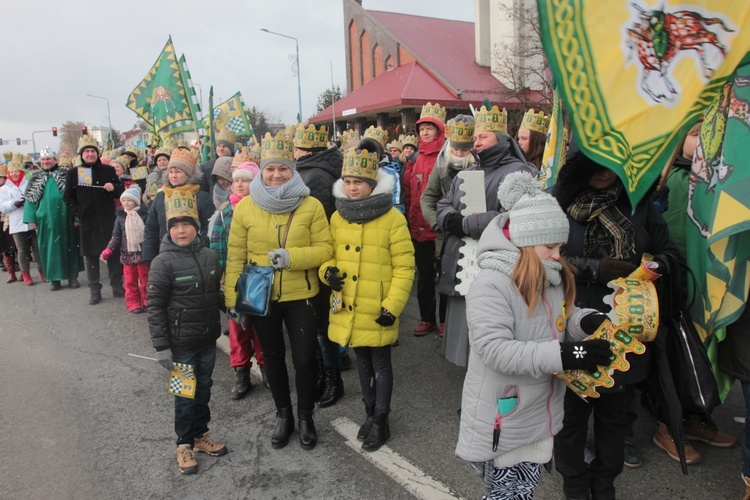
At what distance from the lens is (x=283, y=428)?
3.64 m

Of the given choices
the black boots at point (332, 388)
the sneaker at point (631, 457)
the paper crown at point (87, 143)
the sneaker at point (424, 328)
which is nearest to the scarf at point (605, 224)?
the sneaker at point (631, 457)

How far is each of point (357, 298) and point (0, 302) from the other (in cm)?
755

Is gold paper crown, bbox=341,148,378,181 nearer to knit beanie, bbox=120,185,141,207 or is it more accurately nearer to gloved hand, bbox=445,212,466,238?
gloved hand, bbox=445,212,466,238

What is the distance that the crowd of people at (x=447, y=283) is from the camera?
7.30 ft

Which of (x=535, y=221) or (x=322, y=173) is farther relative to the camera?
(x=322, y=173)

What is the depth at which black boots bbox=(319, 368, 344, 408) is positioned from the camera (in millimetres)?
4180

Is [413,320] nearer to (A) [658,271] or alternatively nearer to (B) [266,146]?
(B) [266,146]

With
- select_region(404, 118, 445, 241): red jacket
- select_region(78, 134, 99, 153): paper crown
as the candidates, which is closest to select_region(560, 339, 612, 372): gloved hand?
select_region(404, 118, 445, 241): red jacket

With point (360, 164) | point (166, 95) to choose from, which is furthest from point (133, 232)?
point (360, 164)

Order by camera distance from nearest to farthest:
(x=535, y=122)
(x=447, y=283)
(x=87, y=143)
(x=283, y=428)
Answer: (x=283, y=428) < (x=447, y=283) < (x=535, y=122) < (x=87, y=143)

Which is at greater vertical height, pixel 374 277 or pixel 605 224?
pixel 605 224

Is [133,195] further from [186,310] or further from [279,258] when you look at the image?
[279,258]

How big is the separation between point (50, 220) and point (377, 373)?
303 inches

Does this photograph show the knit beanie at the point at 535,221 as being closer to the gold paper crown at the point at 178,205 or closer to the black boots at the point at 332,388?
the gold paper crown at the point at 178,205
